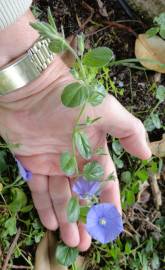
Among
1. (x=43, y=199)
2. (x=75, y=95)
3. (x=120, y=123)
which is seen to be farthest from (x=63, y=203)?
(x=75, y=95)

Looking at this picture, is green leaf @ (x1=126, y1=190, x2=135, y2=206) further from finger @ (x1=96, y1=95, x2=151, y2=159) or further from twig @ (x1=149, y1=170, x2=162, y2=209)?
finger @ (x1=96, y1=95, x2=151, y2=159)

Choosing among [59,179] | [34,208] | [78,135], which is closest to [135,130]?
[78,135]

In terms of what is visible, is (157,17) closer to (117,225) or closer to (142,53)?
(142,53)

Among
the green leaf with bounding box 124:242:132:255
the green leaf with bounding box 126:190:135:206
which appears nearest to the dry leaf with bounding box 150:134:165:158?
the green leaf with bounding box 126:190:135:206

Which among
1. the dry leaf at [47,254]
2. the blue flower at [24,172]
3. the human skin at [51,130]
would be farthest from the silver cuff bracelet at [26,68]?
the dry leaf at [47,254]

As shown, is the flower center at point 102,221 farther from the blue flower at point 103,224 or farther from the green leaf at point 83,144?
the green leaf at point 83,144

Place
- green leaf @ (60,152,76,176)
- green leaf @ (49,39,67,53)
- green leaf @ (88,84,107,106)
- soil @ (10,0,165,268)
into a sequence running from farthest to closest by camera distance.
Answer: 1. soil @ (10,0,165,268)
2. green leaf @ (60,152,76,176)
3. green leaf @ (88,84,107,106)
4. green leaf @ (49,39,67,53)

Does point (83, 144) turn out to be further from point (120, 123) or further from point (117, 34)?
point (117, 34)
